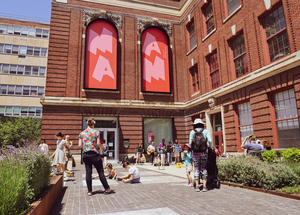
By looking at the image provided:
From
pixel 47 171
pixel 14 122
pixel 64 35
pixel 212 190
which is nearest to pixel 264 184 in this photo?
pixel 212 190

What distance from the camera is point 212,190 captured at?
6750 mm

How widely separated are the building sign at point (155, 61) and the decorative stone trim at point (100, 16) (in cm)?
284

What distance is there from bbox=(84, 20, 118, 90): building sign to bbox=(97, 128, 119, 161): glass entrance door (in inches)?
158

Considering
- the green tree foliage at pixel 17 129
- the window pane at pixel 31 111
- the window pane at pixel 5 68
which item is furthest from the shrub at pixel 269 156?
the window pane at pixel 5 68

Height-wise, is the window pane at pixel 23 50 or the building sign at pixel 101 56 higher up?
the window pane at pixel 23 50

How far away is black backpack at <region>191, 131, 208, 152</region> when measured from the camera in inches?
262

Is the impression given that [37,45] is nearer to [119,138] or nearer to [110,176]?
[119,138]

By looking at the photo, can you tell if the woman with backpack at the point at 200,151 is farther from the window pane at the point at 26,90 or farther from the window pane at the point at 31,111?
the window pane at the point at 26,90

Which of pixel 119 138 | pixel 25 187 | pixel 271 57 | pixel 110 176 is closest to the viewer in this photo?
pixel 25 187

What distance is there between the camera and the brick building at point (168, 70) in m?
12.8

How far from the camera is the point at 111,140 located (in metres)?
20.0

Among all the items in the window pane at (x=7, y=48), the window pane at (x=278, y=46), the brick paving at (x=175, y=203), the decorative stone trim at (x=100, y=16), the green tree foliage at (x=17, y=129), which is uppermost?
the window pane at (x=7, y=48)

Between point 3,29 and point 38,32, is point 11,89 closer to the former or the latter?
point 3,29

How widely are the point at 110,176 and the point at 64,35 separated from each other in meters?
15.4
